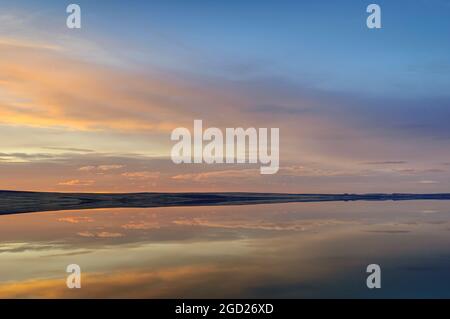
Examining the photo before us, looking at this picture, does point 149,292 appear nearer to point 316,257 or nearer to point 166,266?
point 166,266

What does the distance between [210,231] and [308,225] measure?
771 centimetres

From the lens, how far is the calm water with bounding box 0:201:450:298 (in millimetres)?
14855

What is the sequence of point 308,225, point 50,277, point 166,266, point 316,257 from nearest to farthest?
1. point 50,277
2. point 166,266
3. point 316,257
4. point 308,225

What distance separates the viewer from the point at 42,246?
75.4 ft

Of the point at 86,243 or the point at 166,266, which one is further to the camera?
the point at 86,243

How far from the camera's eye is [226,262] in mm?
19000

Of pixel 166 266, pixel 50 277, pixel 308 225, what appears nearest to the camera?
pixel 50 277

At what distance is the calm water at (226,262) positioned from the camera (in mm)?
14855

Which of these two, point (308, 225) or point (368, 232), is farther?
point (308, 225)

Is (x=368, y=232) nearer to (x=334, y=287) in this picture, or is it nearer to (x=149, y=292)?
(x=334, y=287)

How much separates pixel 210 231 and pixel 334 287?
14666 mm
